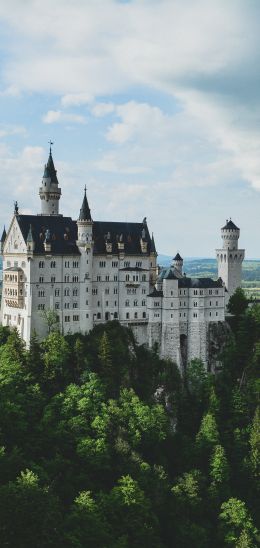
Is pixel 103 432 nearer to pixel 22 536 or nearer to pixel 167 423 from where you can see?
pixel 167 423

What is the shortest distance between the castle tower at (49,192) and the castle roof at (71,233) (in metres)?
5.76

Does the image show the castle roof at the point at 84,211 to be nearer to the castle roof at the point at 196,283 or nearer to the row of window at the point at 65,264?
the row of window at the point at 65,264

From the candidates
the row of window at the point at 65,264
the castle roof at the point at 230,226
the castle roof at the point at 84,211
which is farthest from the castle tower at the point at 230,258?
the row of window at the point at 65,264

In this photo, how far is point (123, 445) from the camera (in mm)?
84062

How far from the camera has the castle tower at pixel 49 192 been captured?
358 ft

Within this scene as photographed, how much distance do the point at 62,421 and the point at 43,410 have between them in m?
3.07

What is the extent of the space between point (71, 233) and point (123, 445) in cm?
3387

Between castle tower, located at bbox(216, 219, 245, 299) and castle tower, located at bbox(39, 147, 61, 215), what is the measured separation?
2890 cm

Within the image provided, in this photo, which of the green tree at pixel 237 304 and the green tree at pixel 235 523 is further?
the green tree at pixel 237 304

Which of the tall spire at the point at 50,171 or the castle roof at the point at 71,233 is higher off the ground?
the tall spire at the point at 50,171

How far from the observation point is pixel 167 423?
9406 cm

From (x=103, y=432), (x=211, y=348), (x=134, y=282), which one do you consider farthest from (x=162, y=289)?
(x=103, y=432)

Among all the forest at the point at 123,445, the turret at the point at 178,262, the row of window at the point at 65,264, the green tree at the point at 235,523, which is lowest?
the green tree at the point at 235,523

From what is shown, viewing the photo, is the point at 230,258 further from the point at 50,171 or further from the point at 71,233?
the point at 50,171
